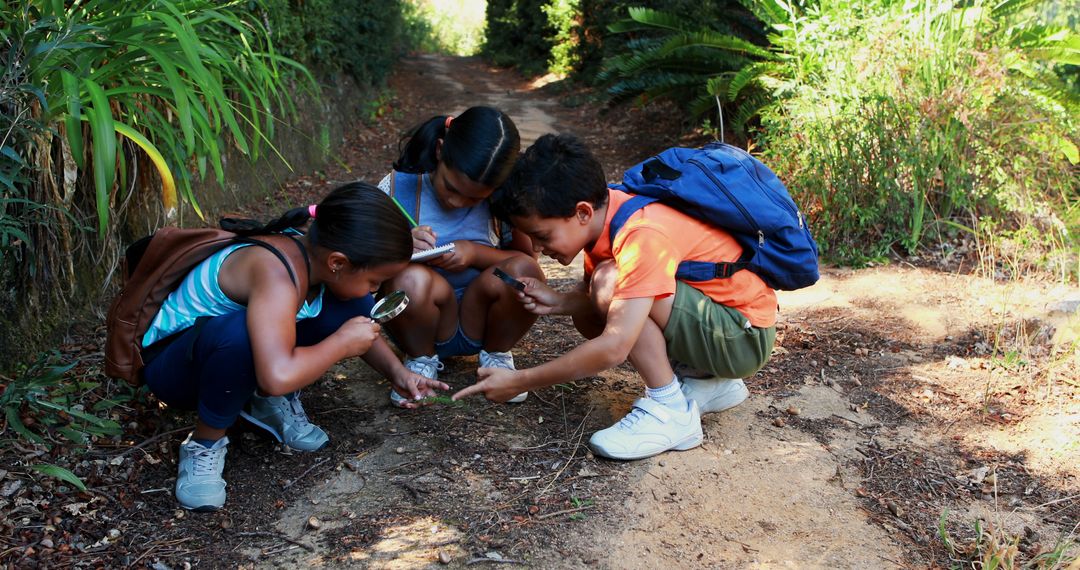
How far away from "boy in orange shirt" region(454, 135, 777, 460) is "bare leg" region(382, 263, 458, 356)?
12.1 inches

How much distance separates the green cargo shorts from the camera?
94.4 inches

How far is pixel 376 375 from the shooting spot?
9.75 ft

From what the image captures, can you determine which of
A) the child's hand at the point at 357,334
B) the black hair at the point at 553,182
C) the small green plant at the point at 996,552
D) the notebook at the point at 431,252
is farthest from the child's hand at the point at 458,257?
the small green plant at the point at 996,552

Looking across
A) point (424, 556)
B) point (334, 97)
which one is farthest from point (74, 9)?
point (334, 97)

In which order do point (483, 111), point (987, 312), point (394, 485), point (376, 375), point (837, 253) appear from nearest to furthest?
point (394, 485) → point (483, 111) → point (376, 375) → point (987, 312) → point (837, 253)

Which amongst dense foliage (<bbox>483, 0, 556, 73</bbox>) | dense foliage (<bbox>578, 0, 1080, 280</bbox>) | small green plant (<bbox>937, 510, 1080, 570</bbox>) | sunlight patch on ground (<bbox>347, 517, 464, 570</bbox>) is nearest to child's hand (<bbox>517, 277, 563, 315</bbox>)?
sunlight patch on ground (<bbox>347, 517, 464, 570</bbox>)

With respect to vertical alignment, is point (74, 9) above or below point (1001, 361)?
above

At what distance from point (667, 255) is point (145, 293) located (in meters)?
1.39

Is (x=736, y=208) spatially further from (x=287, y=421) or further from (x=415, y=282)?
(x=287, y=421)

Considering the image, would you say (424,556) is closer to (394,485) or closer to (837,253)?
(394,485)

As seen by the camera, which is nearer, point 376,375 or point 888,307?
point 376,375

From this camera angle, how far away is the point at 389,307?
7.82 feet

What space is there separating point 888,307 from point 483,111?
2209 millimetres

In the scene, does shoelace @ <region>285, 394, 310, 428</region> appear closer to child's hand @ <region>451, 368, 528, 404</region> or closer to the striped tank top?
the striped tank top
